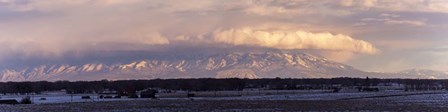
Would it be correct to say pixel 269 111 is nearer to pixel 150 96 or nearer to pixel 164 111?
pixel 164 111

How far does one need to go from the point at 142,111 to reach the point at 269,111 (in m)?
15.2

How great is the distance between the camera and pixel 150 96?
17750cm

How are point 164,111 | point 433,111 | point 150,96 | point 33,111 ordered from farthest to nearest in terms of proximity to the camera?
point 150,96 < point 33,111 < point 164,111 < point 433,111

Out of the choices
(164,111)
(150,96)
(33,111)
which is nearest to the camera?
(164,111)

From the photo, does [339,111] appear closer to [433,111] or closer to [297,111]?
[297,111]

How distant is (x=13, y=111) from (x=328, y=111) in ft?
133

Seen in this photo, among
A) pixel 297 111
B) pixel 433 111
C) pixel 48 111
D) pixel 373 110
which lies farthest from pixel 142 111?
pixel 433 111

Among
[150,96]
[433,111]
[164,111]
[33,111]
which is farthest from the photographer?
[150,96]

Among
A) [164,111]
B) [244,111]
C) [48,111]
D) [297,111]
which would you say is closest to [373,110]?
[297,111]

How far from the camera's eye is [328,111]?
87.9 meters

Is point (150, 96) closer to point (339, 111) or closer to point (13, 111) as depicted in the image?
point (13, 111)

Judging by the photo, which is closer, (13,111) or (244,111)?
(244,111)

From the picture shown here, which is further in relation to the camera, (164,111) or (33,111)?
(33,111)

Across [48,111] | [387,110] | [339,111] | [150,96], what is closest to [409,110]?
[387,110]
